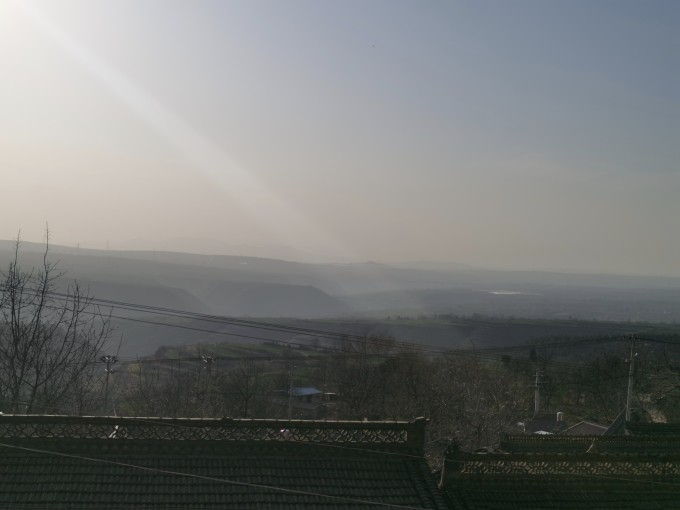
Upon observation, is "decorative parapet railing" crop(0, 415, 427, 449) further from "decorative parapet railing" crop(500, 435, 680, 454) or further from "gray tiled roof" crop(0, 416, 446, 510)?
"decorative parapet railing" crop(500, 435, 680, 454)

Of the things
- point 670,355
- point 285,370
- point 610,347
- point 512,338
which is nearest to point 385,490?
point 285,370

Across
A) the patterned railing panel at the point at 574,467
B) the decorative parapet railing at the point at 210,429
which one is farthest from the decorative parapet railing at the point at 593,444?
the decorative parapet railing at the point at 210,429

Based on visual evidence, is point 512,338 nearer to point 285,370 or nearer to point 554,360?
point 554,360

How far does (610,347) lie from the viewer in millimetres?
51969

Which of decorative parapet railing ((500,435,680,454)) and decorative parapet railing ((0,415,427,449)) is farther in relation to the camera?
decorative parapet railing ((500,435,680,454))

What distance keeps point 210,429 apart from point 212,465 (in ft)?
1.39

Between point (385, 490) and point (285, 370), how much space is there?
35306 millimetres

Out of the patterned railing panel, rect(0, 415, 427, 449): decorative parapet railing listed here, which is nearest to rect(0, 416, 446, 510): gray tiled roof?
rect(0, 415, 427, 449): decorative parapet railing

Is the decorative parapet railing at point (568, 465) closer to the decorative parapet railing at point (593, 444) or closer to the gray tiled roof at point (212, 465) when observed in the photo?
the gray tiled roof at point (212, 465)

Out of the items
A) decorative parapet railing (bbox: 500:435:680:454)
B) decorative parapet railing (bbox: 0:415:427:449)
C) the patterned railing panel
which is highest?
decorative parapet railing (bbox: 0:415:427:449)

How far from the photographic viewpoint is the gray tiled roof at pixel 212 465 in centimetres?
636

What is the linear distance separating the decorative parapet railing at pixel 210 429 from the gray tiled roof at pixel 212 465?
1 centimetres

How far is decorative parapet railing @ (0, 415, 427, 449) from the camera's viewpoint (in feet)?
22.5

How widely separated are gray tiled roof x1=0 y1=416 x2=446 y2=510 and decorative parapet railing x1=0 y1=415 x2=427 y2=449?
0.5 inches
